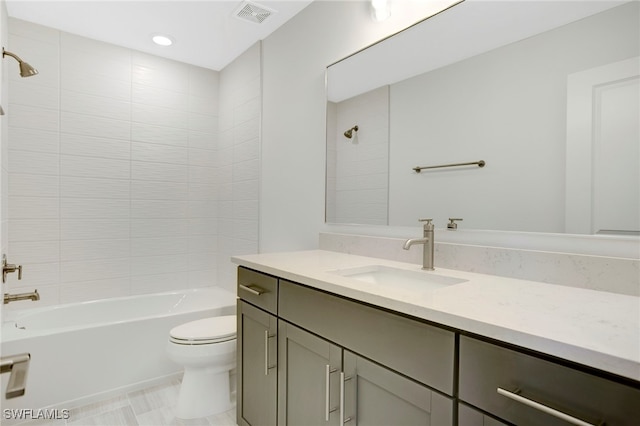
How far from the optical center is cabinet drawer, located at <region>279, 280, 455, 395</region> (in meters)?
0.85

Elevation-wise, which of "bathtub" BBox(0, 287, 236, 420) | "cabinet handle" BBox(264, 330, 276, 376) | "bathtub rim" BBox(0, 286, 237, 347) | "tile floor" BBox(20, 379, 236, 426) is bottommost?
"tile floor" BBox(20, 379, 236, 426)

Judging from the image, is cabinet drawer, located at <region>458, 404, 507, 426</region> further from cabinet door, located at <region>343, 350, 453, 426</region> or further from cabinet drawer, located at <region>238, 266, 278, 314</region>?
cabinet drawer, located at <region>238, 266, 278, 314</region>

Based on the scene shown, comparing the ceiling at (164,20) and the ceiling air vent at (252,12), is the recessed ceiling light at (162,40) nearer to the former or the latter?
the ceiling at (164,20)

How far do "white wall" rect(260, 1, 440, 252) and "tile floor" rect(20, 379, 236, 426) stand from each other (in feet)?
3.65

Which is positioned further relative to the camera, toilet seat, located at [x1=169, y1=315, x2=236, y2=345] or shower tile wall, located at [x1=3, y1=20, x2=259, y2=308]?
shower tile wall, located at [x1=3, y1=20, x2=259, y2=308]

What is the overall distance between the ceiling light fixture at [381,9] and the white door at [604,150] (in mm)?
952

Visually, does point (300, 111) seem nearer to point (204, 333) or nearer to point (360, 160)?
point (360, 160)

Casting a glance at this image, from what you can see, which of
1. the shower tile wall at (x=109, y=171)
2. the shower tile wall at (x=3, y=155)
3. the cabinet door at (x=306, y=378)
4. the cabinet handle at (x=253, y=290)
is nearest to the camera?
the cabinet door at (x=306, y=378)

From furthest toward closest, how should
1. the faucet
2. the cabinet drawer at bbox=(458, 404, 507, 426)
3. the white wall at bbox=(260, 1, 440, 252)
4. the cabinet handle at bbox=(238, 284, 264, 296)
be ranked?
the white wall at bbox=(260, 1, 440, 252), the cabinet handle at bbox=(238, 284, 264, 296), the faucet, the cabinet drawer at bbox=(458, 404, 507, 426)

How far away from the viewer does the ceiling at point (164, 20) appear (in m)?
2.24

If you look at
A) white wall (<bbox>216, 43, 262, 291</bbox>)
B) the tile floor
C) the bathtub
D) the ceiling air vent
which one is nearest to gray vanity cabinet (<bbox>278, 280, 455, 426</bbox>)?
the tile floor

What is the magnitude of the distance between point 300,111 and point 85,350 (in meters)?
2.00

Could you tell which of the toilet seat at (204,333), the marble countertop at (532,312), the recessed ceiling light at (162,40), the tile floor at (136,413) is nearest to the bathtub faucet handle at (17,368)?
the marble countertop at (532,312)

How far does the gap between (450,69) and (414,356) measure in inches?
47.1
